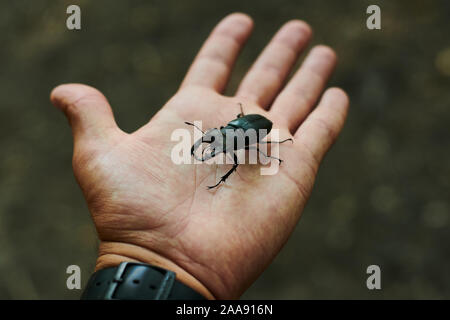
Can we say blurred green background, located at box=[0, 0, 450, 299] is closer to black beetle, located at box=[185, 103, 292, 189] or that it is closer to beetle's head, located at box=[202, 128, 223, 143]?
black beetle, located at box=[185, 103, 292, 189]

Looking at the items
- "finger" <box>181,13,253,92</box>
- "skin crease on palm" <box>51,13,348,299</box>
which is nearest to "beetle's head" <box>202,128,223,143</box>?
"skin crease on palm" <box>51,13,348,299</box>

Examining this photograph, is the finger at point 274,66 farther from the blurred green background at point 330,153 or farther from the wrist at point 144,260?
the wrist at point 144,260

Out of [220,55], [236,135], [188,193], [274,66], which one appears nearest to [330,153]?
[274,66]

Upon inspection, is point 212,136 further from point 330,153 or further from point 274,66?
point 330,153

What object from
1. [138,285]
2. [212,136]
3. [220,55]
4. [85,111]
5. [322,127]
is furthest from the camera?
[220,55]

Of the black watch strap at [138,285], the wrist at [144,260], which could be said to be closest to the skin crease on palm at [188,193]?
the wrist at [144,260]
